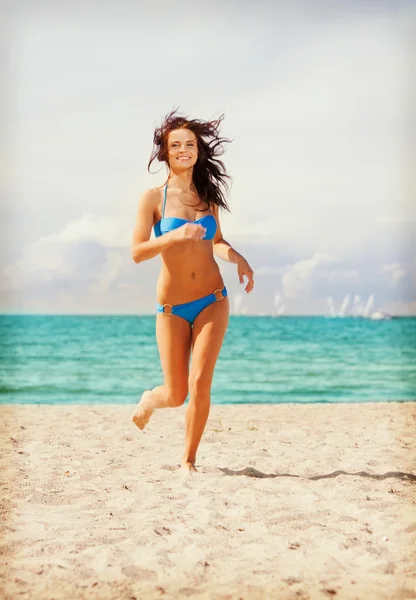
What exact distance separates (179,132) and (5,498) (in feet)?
6.21

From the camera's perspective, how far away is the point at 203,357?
3340mm

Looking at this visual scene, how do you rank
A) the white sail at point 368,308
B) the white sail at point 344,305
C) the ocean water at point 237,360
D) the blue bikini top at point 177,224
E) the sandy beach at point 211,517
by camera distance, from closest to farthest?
the sandy beach at point 211,517, the blue bikini top at point 177,224, the ocean water at point 237,360, the white sail at point 344,305, the white sail at point 368,308

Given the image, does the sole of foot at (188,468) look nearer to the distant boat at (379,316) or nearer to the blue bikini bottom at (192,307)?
the blue bikini bottom at (192,307)

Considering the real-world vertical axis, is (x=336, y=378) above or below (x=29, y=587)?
below

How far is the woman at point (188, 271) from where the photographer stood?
337cm

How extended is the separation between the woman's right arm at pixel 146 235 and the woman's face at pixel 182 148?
0.19 metres

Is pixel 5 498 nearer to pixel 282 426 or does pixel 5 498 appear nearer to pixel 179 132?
pixel 179 132

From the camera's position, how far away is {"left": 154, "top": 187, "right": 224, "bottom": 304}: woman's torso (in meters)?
3.40

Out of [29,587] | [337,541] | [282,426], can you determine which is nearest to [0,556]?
[29,587]

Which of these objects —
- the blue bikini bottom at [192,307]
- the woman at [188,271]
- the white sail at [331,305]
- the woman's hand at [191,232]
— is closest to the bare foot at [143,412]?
the woman at [188,271]

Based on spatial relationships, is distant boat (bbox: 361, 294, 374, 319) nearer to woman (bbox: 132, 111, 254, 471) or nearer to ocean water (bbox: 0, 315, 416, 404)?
ocean water (bbox: 0, 315, 416, 404)

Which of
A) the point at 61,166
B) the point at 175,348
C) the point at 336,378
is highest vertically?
the point at 61,166

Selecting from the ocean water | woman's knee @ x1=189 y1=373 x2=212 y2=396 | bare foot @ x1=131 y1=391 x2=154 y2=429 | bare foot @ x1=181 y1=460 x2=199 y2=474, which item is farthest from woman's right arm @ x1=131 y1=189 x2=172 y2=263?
the ocean water

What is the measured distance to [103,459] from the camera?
4.06m
